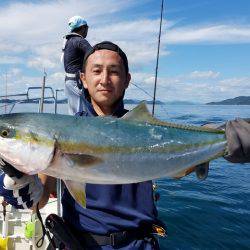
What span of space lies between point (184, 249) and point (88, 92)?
6910 millimetres

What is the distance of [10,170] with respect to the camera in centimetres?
357

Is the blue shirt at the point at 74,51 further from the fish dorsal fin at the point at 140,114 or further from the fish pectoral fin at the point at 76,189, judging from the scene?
the fish pectoral fin at the point at 76,189

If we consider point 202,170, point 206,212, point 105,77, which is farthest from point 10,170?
point 206,212

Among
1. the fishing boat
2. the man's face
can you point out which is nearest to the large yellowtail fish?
the man's face

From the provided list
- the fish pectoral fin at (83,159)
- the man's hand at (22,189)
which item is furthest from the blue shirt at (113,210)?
the fish pectoral fin at (83,159)

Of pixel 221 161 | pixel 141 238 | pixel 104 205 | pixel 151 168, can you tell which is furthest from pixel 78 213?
pixel 221 161

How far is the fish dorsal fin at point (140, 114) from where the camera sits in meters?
3.72

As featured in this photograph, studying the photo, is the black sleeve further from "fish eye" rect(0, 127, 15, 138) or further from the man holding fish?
"fish eye" rect(0, 127, 15, 138)

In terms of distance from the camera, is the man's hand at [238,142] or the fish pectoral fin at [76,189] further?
the man's hand at [238,142]

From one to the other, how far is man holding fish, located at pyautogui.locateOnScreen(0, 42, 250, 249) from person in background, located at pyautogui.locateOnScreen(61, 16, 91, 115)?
5.14 meters

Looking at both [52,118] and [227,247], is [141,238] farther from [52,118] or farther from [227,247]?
[227,247]

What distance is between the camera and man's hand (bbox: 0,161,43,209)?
3703mm

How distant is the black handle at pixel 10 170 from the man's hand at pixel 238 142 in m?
1.98

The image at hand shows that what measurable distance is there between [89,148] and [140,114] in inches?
23.9
